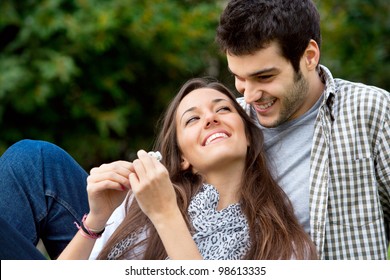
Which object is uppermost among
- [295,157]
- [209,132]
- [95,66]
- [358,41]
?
[209,132]

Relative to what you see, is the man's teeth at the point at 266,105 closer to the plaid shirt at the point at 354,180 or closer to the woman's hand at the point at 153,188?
the plaid shirt at the point at 354,180

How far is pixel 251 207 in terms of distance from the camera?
274cm

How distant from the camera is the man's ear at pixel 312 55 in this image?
9.59 feet

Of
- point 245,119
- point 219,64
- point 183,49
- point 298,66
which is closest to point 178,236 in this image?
point 245,119

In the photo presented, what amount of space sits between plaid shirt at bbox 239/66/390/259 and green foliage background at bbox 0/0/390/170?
2632 millimetres

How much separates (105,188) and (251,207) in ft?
1.74

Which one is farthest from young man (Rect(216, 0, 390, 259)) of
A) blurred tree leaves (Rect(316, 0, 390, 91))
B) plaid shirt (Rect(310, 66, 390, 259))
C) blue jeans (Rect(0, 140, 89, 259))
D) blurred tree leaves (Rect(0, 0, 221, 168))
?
blurred tree leaves (Rect(316, 0, 390, 91))

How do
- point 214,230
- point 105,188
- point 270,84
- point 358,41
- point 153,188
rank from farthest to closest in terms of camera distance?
point 358,41 < point 270,84 < point 214,230 < point 105,188 < point 153,188

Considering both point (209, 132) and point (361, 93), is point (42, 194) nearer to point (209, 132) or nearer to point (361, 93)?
point (209, 132)

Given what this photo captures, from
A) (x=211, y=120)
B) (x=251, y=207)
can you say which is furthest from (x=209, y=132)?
(x=251, y=207)

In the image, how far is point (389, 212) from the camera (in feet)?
9.07

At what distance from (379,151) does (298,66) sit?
435 mm

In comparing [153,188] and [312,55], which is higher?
[312,55]

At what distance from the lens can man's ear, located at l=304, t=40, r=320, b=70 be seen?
2.92 m
